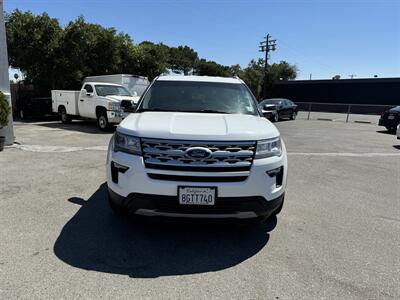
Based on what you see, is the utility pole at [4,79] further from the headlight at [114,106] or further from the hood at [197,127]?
the hood at [197,127]

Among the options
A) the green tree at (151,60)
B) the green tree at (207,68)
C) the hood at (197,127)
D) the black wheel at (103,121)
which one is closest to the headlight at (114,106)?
the black wheel at (103,121)

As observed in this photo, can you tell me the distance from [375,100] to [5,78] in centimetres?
3897

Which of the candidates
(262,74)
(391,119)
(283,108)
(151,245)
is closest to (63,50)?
(283,108)

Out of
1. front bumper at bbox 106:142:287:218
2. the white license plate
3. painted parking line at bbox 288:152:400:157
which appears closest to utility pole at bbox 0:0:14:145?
front bumper at bbox 106:142:287:218

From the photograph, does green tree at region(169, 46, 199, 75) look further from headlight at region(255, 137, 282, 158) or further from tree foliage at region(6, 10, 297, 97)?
headlight at region(255, 137, 282, 158)

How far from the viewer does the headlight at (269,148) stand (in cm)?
350

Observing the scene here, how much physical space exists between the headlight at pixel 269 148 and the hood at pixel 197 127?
0.06m

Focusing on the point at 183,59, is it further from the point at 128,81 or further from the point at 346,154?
the point at 346,154

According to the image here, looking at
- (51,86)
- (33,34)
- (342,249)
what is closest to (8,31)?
(33,34)

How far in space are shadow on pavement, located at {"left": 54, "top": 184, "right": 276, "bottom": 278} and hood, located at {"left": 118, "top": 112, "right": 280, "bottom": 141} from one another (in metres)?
0.90

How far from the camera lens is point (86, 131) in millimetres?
13297

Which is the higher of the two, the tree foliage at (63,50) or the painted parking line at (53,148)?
the tree foliage at (63,50)

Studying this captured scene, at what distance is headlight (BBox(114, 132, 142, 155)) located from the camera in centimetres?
347

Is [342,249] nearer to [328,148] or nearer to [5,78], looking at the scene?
[328,148]
